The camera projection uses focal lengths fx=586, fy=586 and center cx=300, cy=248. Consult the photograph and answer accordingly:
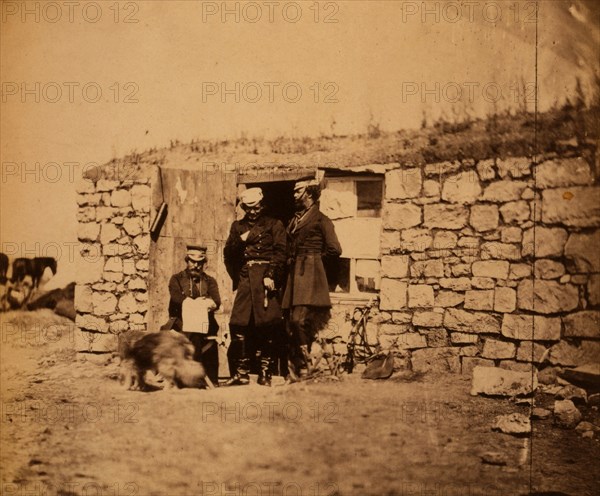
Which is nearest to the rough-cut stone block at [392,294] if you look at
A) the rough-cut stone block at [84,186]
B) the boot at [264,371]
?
the boot at [264,371]

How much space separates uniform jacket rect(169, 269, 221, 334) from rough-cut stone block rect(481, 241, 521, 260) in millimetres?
1910

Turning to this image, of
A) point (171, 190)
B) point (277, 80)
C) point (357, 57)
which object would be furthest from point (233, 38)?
point (171, 190)

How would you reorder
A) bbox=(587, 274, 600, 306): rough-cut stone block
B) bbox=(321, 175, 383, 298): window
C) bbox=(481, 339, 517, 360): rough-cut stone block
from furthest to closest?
Result: bbox=(321, 175, 383, 298): window → bbox=(481, 339, 517, 360): rough-cut stone block → bbox=(587, 274, 600, 306): rough-cut stone block

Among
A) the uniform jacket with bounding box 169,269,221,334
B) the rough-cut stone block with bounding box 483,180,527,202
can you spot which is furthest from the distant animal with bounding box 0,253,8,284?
the rough-cut stone block with bounding box 483,180,527,202

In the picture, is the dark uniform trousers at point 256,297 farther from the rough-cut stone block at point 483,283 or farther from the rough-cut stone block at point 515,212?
the rough-cut stone block at point 515,212

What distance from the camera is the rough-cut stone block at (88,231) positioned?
4270 mm

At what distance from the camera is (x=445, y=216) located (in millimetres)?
4008

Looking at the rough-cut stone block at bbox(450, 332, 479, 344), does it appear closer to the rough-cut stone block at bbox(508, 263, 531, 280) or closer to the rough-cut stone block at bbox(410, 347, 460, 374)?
the rough-cut stone block at bbox(410, 347, 460, 374)

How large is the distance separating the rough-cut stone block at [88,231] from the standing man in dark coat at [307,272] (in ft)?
4.65

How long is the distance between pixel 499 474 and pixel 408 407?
69 cm

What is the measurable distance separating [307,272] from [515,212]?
147 centimetres

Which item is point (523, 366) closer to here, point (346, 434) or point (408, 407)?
point (408, 407)

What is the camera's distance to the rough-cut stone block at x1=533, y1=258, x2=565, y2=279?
3.87 metres

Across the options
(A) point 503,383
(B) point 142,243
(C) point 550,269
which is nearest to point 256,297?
(B) point 142,243
